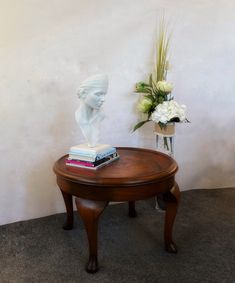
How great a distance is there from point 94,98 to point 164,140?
78 cm

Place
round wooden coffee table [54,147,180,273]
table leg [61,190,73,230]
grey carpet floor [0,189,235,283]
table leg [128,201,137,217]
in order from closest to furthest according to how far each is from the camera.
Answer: round wooden coffee table [54,147,180,273]
grey carpet floor [0,189,235,283]
table leg [61,190,73,230]
table leg [128,201,137,217]


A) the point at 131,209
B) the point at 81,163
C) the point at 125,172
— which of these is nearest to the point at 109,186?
the point at 125,172

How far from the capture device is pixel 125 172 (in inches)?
57.2

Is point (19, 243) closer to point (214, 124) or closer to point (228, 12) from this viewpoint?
point (214, 124)

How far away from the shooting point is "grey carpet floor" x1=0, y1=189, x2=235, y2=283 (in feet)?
4.76

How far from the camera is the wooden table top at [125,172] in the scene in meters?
1.35

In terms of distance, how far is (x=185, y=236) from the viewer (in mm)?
1809

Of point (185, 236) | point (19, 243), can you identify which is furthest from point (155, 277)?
point (19, 243)

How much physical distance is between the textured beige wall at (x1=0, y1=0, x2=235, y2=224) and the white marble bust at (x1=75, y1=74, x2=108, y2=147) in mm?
488

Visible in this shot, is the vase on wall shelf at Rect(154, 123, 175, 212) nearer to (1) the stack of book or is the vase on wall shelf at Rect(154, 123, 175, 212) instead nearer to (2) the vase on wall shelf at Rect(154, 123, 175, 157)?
(2) the vase on wall shelf at Rect(154, 123, 175, 157)

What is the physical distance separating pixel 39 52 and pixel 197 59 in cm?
131

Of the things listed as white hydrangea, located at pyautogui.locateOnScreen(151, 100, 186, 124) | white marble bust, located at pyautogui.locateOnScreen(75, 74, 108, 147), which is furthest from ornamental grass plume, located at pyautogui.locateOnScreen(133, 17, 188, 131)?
white marble bust, located at pyautogui.locateOnScreen(75, 74, 108, 147)

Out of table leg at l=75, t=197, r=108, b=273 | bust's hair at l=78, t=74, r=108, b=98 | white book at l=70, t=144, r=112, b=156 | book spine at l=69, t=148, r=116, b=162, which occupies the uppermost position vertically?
bust's hair at l=78, t=74, r=108, b=98

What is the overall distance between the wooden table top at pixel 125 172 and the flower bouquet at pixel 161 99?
274 mm
